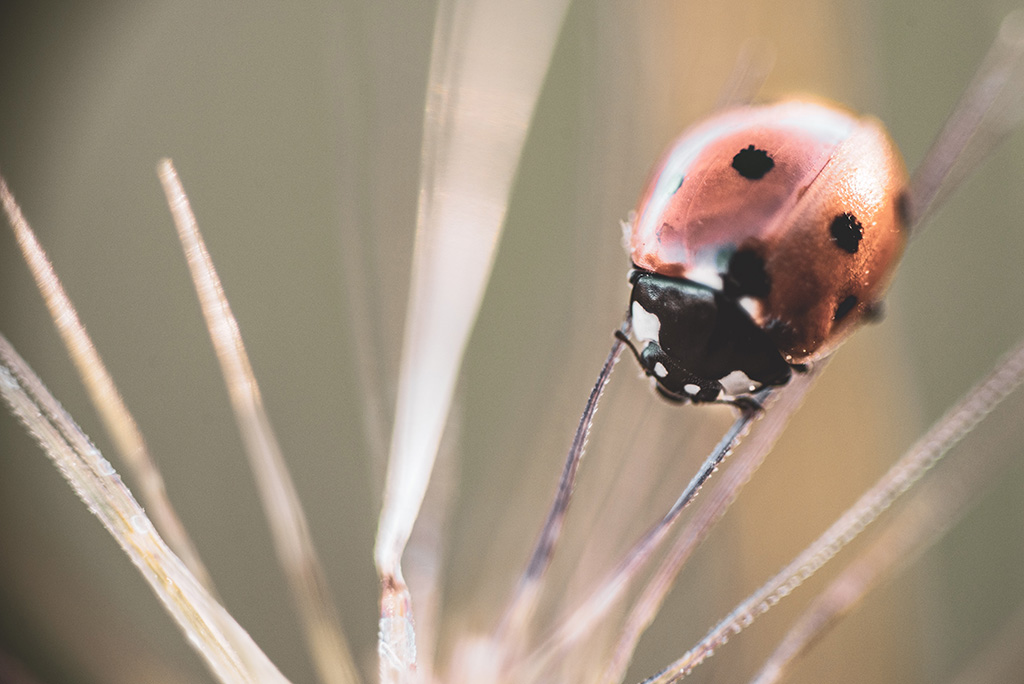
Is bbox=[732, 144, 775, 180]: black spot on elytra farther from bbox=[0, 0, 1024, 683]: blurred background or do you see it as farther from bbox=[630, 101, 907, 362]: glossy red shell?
bbox=[0, 0, 1024, 683]: blurred background

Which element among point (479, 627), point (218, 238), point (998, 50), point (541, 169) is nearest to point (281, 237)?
point (218, 238)

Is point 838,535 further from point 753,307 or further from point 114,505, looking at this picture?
point 114,505

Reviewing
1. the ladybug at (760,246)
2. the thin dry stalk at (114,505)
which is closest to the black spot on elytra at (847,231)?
the ladybug at (760,246)

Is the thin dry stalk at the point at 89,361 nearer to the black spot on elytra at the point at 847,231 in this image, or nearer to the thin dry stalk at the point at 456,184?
the thin dry stalk at the point at 456,184

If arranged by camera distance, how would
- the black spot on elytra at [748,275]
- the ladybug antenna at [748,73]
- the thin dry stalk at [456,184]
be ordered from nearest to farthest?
the black spot on elytra at [748,275], the thin dry stalk at [456,184], the ladybug antenna at [748,73]

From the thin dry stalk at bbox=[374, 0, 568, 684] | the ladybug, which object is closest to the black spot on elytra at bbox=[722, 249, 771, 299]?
the ladybug

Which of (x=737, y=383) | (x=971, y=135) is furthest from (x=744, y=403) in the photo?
(x=971, y=135)

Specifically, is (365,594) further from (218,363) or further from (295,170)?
(295,170)
